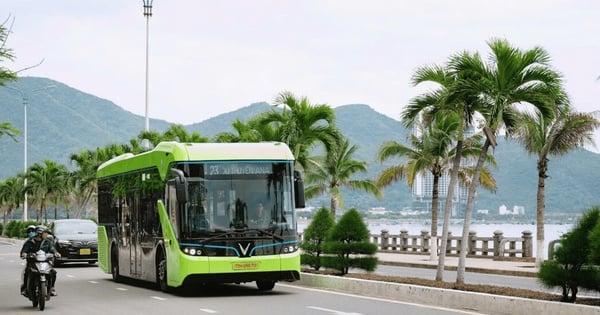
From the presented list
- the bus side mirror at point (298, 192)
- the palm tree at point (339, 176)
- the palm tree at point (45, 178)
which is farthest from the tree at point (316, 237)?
the palm tree at point (45, 178)

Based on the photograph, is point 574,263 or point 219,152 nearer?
point 574,263

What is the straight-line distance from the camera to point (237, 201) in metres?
19.8

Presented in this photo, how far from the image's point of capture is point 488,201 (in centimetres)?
12775

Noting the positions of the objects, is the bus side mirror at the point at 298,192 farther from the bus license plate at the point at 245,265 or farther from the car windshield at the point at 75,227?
the car windshield at the point at 75,227

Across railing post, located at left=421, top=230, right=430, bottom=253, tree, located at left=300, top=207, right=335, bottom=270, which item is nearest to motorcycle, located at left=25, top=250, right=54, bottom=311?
tree, located at left=300, top=207, right=335, bottom=270

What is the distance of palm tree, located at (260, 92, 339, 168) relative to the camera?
113ft

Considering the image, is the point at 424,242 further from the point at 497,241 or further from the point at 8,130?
the point at 8,130

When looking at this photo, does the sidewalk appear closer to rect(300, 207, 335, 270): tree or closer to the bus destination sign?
rect(300, 207, 335, 270): tree

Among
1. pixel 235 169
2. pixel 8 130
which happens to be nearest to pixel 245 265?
pixel 235 169

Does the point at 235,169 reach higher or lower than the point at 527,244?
higher

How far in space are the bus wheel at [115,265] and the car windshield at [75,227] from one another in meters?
9.91

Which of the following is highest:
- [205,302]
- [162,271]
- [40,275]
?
[40,275]

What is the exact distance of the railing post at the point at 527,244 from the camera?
40.3 metres

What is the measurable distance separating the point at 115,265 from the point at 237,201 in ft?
25.2
